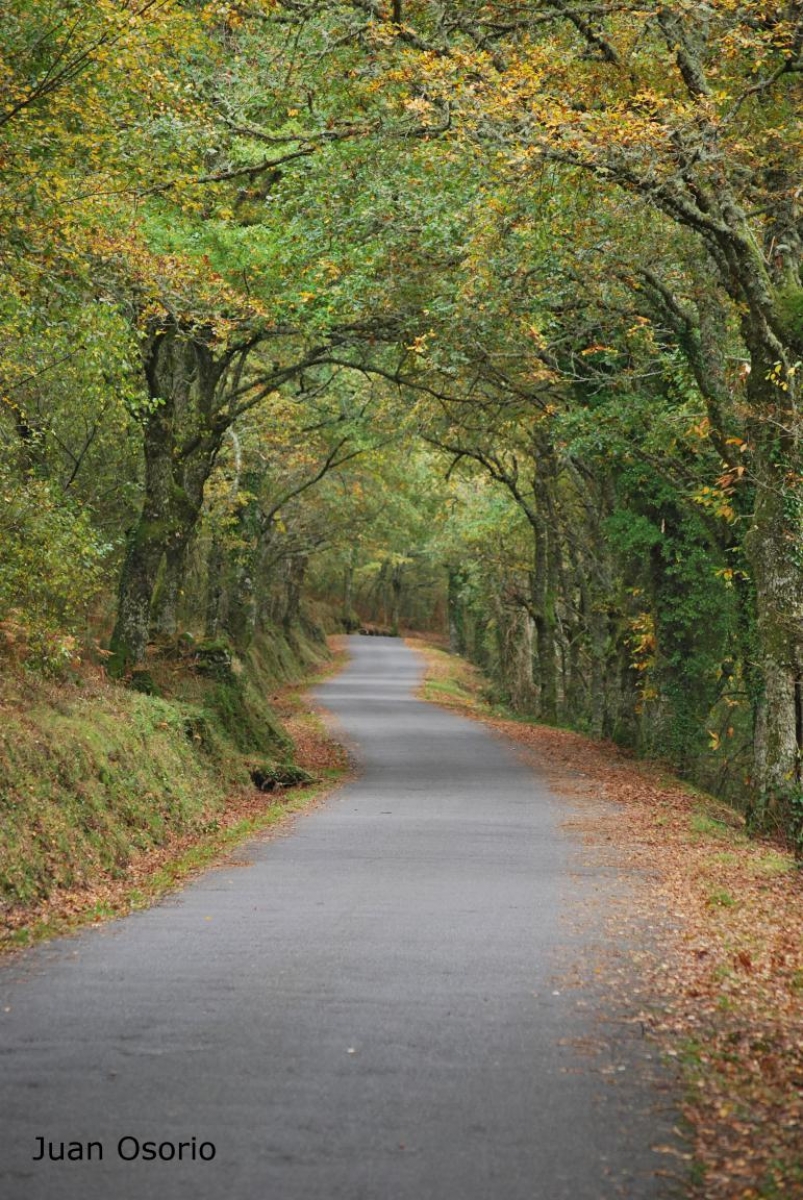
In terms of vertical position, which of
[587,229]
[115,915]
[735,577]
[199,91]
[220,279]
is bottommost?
[115,915]

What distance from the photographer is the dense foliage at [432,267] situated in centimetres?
1280

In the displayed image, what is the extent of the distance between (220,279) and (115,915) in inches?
350

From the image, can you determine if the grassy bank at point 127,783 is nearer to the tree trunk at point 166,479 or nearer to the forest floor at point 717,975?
the tree trunk at point 166,479

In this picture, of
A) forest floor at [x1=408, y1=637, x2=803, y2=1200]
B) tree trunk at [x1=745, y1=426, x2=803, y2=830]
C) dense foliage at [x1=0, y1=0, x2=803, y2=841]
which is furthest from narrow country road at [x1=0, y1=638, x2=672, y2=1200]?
dense foliage at [x1=0, y1=0, x2=803, y2=841]

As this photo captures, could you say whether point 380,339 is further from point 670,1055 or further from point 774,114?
point 670,1055

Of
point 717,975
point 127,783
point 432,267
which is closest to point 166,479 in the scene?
point 432,267

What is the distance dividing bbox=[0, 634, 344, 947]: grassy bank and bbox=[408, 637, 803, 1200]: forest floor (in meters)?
4.37

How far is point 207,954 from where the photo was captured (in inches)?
329

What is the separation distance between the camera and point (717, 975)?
311 inches

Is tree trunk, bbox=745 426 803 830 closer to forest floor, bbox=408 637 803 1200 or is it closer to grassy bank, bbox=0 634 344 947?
forest floor, bbox=408 637 803 1200

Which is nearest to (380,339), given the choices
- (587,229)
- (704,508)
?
(587,229)

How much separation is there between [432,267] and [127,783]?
8.77 m

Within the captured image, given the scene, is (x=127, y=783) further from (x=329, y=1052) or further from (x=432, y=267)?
(x=432, y=267)

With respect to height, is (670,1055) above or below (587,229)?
below
